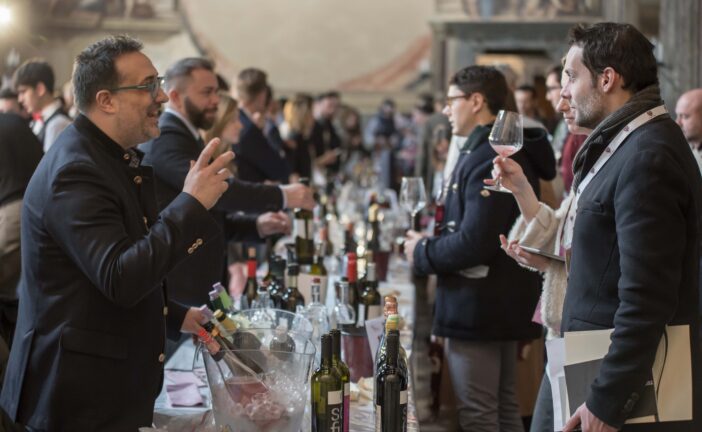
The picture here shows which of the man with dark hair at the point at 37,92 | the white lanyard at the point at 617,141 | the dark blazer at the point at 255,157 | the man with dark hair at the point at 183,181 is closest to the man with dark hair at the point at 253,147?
the dark blazer at the point at 255,157

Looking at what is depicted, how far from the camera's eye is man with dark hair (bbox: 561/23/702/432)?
178 cm

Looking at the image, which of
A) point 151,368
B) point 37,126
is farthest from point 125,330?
point 37,126

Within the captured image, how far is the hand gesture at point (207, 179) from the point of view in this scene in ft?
6.51

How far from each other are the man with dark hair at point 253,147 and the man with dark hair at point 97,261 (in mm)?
2968

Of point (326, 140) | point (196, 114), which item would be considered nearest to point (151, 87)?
point (196, 114)

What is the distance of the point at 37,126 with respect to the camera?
511cm

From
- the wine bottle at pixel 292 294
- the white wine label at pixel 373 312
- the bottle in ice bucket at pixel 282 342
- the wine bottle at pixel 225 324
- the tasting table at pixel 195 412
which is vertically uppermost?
the wine bottle at pixel 225 324

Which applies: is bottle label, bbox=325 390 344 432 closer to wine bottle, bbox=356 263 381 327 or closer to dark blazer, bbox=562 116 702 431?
dark blazer, bbox=562 116 702 431

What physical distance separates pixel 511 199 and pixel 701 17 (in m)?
5.30

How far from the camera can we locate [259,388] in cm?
188

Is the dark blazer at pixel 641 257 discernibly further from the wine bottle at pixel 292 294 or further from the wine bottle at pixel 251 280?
the wine bottle at pixel 251 280

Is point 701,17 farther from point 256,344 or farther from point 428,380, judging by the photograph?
point 256,344

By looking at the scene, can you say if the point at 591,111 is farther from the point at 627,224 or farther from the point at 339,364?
the point at 339,364

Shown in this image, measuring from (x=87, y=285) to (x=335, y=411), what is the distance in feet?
1.99
